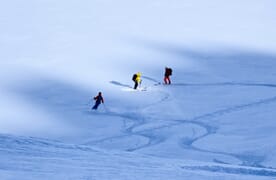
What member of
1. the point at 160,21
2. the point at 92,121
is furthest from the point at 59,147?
the point at 160,21

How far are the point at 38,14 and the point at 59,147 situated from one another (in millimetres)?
24482

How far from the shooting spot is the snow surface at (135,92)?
5426mm

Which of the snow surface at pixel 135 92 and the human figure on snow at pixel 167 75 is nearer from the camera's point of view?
the snow surface at pixel 135 92


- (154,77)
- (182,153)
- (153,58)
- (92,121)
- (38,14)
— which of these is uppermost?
(38,14)

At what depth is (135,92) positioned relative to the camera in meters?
16.8

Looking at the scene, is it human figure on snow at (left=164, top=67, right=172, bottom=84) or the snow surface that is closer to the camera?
the snow surface

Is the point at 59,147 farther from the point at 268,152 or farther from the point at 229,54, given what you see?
the point at 229,54

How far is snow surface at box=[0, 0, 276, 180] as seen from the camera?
214 inches

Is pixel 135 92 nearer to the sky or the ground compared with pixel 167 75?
nearer to the ground

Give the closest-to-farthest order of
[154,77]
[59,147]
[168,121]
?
[59,147] < [168,121] < [154,77]

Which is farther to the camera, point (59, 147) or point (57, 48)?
point (57, 48)

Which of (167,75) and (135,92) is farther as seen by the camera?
(167,75)

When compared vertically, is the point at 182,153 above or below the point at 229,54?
below

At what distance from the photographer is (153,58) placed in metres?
21.8
